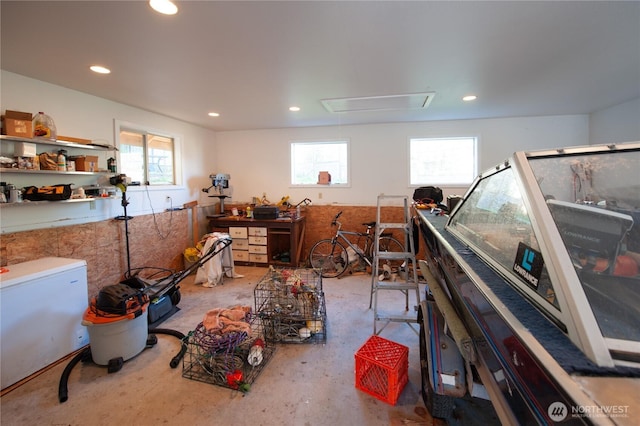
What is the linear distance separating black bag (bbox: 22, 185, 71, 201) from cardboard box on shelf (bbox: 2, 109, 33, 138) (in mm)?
469

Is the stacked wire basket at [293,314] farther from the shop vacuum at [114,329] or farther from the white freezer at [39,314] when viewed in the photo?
the white freezer at [39,314]

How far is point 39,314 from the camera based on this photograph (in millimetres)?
2096

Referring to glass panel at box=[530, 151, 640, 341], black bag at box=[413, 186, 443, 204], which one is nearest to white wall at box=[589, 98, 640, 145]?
black bag at box=[413, 186, 443, 204]

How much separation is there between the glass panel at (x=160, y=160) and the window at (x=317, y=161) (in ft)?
6.79

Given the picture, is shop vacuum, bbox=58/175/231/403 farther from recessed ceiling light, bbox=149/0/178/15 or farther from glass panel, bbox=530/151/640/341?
glass panel, bbox=530/151/640/341

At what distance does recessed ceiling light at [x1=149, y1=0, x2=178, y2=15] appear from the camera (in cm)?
159

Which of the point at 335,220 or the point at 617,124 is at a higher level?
the point at 617,124

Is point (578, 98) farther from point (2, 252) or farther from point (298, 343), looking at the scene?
point (2, 252)

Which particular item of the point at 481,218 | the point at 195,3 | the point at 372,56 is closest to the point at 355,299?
the point at 481,218

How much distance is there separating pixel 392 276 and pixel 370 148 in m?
2.24

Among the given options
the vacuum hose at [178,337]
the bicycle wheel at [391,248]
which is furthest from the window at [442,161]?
the vacuum hose at [178,337]

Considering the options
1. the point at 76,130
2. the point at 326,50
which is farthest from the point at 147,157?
the point at 326,50

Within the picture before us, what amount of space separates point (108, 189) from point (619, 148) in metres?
4.18

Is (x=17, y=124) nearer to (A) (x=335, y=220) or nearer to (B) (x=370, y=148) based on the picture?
(A) (x=335, y=220)
